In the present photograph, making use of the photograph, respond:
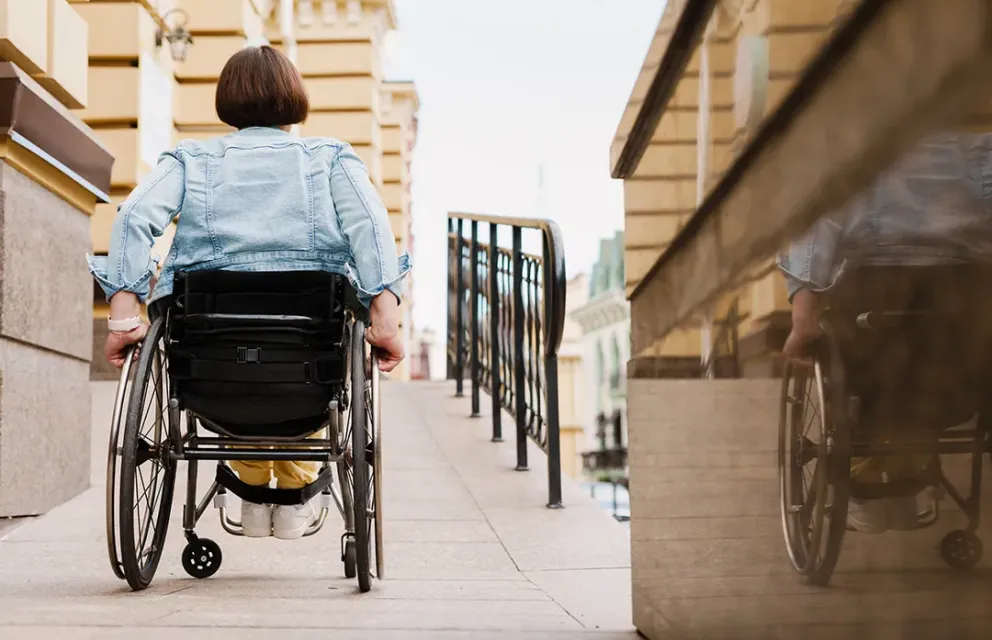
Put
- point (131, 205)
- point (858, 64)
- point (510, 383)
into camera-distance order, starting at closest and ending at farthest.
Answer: point (858, 64), point (131, 205), point (510, 383)

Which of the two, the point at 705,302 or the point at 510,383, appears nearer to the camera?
the point at 705,302

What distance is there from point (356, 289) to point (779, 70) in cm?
184

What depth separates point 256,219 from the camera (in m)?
2.95

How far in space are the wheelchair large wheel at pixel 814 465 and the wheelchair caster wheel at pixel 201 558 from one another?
2.25m

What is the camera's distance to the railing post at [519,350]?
5.34 metres

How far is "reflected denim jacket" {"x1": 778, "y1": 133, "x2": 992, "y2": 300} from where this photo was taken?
Result: 82 cm

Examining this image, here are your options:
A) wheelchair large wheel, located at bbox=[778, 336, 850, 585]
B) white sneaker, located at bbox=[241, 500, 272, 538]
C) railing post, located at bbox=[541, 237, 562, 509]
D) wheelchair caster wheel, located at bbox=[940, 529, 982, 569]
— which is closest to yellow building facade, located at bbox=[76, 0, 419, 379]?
railing post, located at bbox=[541, 237, 562, 509]

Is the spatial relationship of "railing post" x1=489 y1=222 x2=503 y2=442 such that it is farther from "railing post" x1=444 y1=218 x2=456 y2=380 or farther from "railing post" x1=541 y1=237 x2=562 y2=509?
"railing post" x1=444 y1=218 x2=456 y2=380

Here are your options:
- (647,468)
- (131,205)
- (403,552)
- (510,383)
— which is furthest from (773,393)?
(510,383)

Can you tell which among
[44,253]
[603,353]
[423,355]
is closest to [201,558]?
[44,253]

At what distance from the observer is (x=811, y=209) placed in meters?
1.13

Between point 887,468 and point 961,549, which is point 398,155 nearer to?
point 887,468

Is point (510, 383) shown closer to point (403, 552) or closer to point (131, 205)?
point (403, 552)

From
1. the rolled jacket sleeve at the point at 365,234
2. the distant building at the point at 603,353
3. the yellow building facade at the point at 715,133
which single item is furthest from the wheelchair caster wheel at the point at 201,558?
the distant building at the point at 603,353
